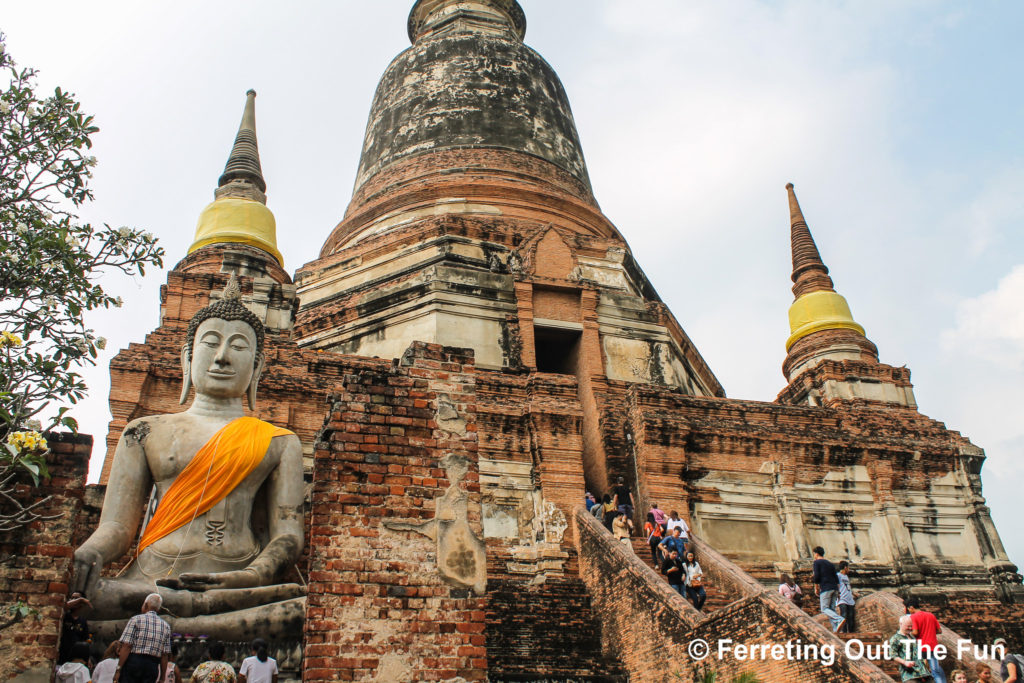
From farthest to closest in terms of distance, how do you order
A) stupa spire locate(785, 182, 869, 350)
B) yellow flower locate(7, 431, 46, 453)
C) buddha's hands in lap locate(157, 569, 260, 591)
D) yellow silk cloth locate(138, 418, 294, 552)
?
1. stupa spire locate(785, 182, 869, 350)
2. yellow silk cloth locate(138, 418, 294, 552)
3. buddha's hands in lap locate(157, 569, 260, 591)
4. yellow flower locate(7, 431, 46, 453)

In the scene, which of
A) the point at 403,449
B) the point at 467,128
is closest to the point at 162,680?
the point at 403,449

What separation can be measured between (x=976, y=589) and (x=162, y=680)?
1260 cm

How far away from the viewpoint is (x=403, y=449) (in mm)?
5605

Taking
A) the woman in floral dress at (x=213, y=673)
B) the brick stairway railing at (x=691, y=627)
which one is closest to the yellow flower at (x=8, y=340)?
the woman in floral dress at (x=213, y=673)

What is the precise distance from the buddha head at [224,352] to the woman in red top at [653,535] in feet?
17.0

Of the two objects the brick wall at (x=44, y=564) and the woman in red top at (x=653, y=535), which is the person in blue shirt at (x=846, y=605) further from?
the brick wall at (x=44, y=564)

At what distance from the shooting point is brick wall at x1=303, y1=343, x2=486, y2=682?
195 inches

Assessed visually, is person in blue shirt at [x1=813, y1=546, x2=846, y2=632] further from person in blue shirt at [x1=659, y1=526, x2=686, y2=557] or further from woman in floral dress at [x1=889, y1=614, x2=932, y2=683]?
woman in floral dress at [x1=889, y1=614, x2=932, y2=683]

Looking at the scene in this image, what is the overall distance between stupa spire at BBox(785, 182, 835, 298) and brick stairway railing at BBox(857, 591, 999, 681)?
10680 mm

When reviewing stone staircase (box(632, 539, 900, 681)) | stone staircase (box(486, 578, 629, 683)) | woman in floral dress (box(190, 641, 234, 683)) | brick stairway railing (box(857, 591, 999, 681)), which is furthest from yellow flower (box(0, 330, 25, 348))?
brick stairway railing (box(857, 591, 999, 681))

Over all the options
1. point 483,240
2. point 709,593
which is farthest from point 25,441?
point 483,240

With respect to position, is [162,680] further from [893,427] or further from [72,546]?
[893,427]

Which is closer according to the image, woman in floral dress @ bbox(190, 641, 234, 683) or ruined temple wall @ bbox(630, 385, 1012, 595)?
woman in floral dress @ bbox(190, 641, 234, 683)

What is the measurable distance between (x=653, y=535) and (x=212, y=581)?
6.19 metres
